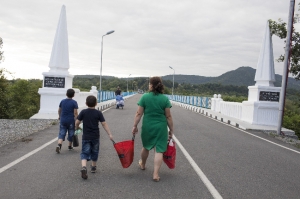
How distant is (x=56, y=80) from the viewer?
1596 cm

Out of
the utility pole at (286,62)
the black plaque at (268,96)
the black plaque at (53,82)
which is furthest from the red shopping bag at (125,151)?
the black plaque at (268,96)

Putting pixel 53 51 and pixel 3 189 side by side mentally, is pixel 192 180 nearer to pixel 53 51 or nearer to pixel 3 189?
pixel 3 189

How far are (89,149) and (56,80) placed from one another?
1098 cm

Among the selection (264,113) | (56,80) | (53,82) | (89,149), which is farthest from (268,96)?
(89,149)

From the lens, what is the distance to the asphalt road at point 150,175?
15.9ft

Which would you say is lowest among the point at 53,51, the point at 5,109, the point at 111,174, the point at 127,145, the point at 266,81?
the point at 5,109

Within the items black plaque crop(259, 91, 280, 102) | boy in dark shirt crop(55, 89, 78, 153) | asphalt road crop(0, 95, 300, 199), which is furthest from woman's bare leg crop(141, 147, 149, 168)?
black plaque crop(259, 91, 280, 102)

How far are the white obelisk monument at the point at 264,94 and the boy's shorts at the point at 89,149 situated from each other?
12.1 meters

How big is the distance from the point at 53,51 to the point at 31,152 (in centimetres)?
1013

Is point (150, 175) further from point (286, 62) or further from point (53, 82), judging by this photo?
point (53, 82)

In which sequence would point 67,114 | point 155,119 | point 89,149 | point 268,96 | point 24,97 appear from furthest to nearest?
1. point 24,97
2. point 268,96
3. point 67,114
4. point 89,149
5. point 155,119

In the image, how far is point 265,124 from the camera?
16.2 m

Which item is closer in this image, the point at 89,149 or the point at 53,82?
the point at 89,149

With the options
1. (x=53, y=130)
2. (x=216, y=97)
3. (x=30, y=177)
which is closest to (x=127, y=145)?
(x=30, y=177)
